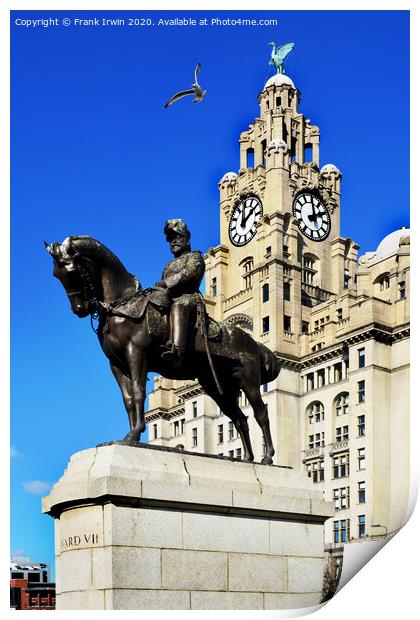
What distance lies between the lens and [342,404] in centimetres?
7888

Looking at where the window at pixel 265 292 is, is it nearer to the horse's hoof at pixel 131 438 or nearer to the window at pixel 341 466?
the window at pixel 341 466

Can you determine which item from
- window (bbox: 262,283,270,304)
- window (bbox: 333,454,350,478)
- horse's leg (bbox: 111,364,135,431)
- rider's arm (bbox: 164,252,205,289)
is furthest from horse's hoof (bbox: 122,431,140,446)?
window (bbox: 262,283,270,304)

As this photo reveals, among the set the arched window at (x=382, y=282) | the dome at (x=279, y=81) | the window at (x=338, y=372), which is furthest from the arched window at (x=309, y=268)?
the dome at (x=279, y=81)

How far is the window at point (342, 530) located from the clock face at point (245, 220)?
1192 inches

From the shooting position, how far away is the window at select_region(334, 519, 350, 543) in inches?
2921

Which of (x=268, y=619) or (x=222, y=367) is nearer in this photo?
(x=268, y=619)

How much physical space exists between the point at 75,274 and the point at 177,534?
4.64m

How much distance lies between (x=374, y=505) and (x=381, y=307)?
15238 mm

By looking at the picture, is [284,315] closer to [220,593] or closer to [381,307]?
[381,307]

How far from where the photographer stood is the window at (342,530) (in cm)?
7419

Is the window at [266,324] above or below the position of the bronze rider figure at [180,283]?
above

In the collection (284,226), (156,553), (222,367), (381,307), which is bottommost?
(156,553)

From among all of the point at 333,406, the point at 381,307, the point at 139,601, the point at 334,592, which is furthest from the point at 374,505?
→ the point at 139,601

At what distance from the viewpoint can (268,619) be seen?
639 inches
